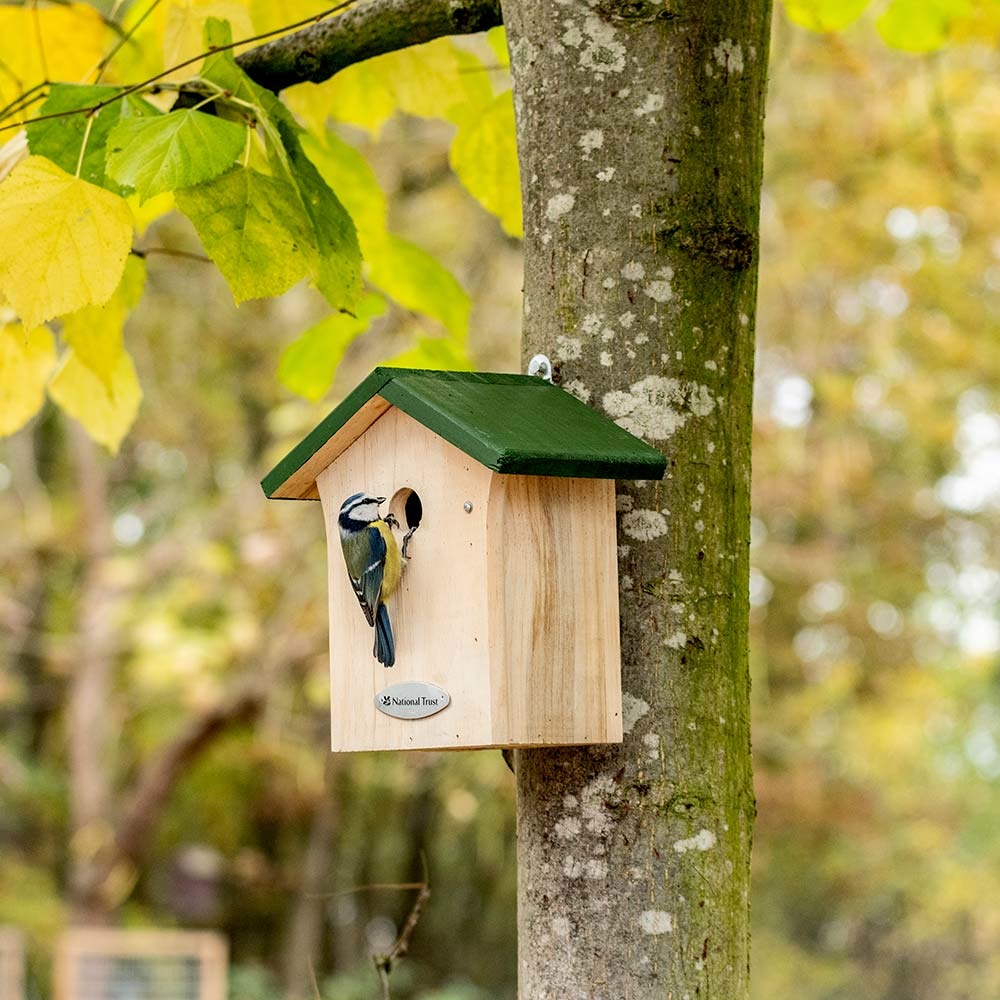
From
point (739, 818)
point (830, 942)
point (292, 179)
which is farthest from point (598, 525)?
point (830, 942)

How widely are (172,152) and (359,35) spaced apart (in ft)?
1.42

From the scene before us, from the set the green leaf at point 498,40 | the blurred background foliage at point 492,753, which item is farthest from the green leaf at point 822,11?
the blurred background foliage at point 492,753

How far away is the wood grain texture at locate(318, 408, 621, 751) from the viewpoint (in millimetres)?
1340

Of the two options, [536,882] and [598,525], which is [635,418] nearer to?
[598,525]

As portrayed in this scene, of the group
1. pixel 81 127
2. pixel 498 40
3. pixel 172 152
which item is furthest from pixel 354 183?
pixel 172 152

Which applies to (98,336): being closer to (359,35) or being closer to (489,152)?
(359,35)

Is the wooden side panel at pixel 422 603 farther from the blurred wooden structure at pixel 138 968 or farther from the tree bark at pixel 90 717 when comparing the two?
the tree bark at pixel 90 717

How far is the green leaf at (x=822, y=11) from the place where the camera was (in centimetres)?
208

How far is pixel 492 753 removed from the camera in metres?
8.59

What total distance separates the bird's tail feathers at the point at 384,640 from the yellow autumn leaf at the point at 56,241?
46 cm

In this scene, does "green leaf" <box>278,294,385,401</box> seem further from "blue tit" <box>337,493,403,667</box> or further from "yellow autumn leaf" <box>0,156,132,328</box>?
"yellow autumn leaf" <box>0,156,132,328</box>

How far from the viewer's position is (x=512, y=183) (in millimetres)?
1925

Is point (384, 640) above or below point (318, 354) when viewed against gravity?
below

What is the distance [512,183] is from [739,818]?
1.00m
